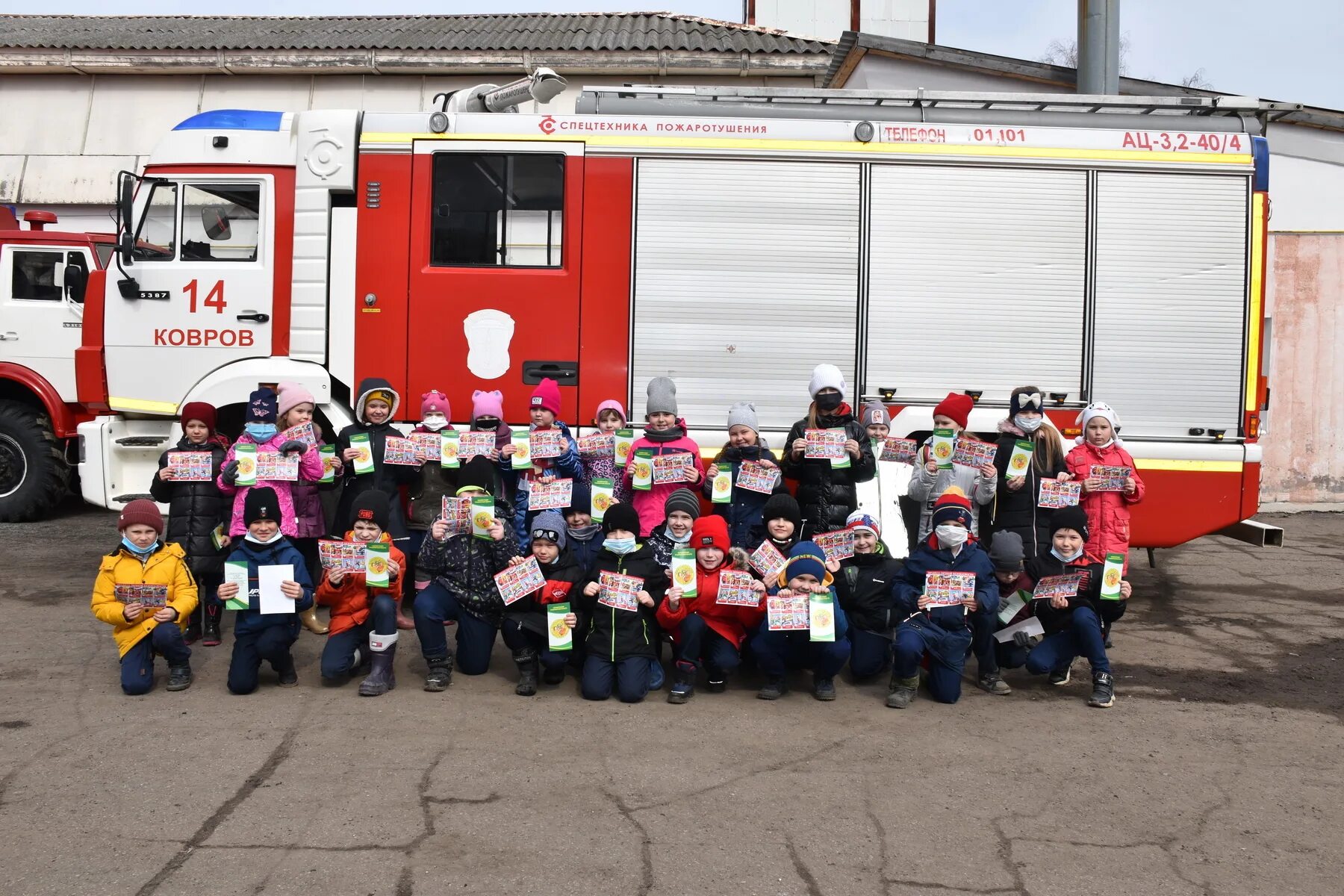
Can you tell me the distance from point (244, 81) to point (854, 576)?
15.0 meters

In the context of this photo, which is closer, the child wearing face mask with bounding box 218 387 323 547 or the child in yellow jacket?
the child in yellow jacket

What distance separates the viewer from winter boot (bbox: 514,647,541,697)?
20.3 ft

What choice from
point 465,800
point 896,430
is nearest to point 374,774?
point 465,800

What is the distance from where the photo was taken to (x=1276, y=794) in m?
4.90

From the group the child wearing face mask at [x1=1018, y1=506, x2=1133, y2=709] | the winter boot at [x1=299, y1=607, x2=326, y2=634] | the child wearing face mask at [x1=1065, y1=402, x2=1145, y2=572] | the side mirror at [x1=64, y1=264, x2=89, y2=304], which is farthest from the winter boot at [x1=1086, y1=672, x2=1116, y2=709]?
the side mirror at [x1=64, y1=264, x2=89, y2=304]

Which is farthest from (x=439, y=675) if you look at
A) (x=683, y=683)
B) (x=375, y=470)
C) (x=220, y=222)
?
(x=220, y=222)

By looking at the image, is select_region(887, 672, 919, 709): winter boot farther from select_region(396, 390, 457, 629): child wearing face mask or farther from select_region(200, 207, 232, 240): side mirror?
select_region(200, 207, 232, 240): side mirror

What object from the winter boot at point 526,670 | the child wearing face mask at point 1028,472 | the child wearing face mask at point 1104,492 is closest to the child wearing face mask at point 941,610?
the child wearing face mask at point 1028,472

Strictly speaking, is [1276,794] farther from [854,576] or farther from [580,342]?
[580,342]

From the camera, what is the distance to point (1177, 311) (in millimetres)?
8305

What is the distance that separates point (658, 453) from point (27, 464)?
7.32 meters

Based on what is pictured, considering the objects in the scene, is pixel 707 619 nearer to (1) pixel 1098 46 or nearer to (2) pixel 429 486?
(2) pixel 429 486

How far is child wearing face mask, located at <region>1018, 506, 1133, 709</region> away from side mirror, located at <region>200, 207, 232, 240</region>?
6.21 metres

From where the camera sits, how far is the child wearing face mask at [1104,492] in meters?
7.02
